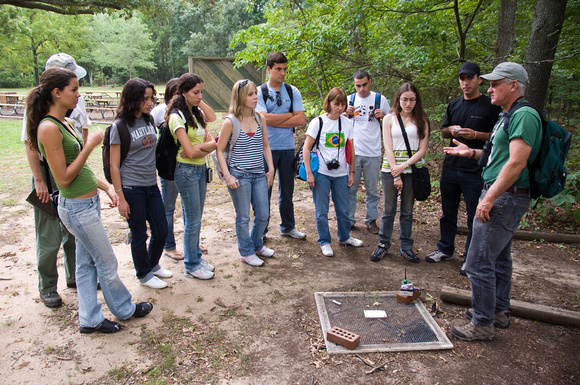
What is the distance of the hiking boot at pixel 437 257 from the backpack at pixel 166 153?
2.97 metres

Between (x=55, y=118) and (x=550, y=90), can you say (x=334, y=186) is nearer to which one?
(x=55, y=118)

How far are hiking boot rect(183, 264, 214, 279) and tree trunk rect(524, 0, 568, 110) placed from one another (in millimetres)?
4766

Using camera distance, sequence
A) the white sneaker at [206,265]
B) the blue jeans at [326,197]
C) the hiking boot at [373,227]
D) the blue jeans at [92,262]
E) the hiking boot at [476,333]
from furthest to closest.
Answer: the hiking boot at [373,227] < the blue jeans at [326,197] < the white sneaker at [206,265] < the hiking boot at [476,333] < the blue jeans at [92,262]

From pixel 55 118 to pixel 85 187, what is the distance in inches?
20.5

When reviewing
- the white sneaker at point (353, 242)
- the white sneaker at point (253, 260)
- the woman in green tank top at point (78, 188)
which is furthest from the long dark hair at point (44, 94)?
the white sneaker at point (353, 242)

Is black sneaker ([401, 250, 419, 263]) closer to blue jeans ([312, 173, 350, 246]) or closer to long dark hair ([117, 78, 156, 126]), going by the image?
blue jeans ([312, 173, 350, 246])

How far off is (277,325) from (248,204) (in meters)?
1.38

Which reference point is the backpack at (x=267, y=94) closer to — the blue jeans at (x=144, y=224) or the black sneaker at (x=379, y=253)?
the blue jeans at (x=144, y=224)

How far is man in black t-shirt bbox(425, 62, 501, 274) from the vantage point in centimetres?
396

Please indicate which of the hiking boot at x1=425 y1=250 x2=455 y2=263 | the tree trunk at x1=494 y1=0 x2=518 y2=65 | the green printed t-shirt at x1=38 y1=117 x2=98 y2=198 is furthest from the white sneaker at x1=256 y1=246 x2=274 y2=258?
the tree trunk at x1=494 y1=0 x2=518 y2=65

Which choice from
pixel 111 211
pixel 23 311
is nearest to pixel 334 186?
pixel 23 311

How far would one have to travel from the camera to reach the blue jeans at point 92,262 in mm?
2881

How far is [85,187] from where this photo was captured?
290 centimetres

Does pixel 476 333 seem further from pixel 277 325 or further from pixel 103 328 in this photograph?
pixel 103 328
